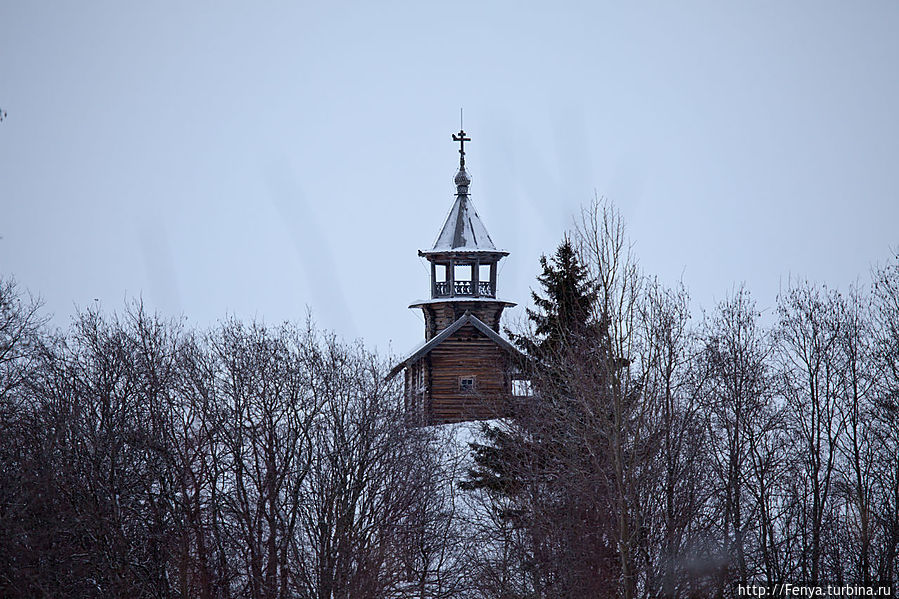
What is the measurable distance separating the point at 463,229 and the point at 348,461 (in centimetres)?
2351

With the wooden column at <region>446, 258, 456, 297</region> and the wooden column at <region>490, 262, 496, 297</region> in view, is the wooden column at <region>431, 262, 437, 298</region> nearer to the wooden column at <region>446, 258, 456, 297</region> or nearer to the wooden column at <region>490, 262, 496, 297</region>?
the wooden column at <region>446, 258, 456, 297</region>

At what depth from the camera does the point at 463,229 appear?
160 ft

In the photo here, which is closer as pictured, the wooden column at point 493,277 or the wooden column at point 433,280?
the wooden column at point 433,280

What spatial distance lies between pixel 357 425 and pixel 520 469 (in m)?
5.35

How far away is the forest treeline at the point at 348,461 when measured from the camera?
24688 mm

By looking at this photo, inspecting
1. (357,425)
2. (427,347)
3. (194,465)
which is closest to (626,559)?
(357,425)

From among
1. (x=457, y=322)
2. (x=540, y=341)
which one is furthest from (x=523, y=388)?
(x=457, y=322)

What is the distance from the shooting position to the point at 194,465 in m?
27.9

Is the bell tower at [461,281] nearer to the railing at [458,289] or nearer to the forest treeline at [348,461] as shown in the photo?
the railing at [458,289]

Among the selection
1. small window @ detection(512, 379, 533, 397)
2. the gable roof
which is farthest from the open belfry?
small window @ detection(512, 379, 533, 397)

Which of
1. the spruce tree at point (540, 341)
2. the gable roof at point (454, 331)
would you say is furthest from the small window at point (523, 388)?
the gable roof at point (454, 331)

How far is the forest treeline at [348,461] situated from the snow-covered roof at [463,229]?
18.2 meters

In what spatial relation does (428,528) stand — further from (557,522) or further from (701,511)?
(701,511)

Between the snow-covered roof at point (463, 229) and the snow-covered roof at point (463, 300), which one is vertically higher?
the snow-covered roof at point (463, 229)
